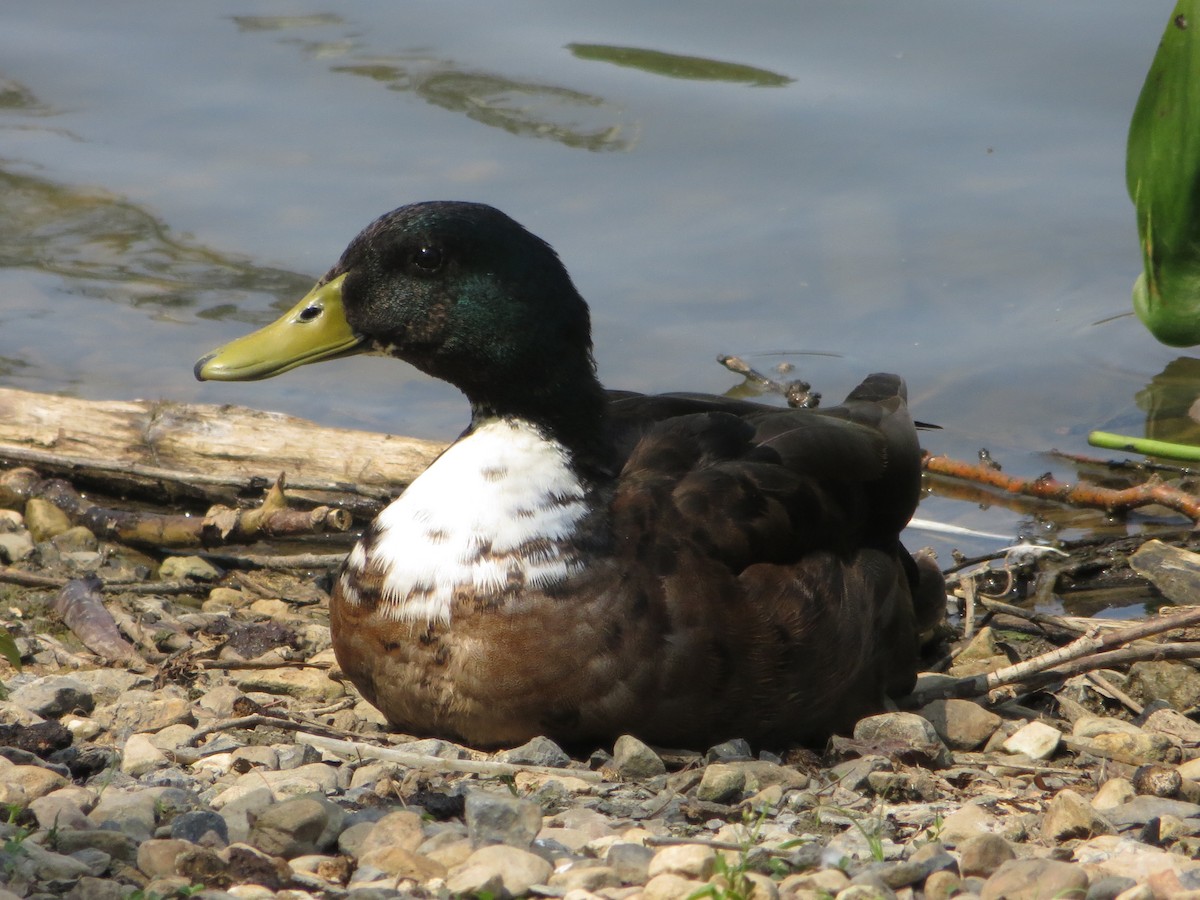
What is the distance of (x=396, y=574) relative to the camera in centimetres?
409

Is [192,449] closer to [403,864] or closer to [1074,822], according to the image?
[403,864]

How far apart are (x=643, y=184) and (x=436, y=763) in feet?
18.1

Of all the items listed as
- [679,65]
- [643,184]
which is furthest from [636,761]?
[679,65]

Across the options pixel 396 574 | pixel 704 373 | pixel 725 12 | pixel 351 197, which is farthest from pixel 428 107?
pixel 396 574

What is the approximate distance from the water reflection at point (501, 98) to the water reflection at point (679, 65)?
4cm

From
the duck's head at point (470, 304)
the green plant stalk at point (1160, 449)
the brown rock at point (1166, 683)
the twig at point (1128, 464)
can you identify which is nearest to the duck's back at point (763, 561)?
the duck's head at point (470, 304)

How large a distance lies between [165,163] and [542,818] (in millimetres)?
6473

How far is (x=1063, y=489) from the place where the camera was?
6516 millimetres

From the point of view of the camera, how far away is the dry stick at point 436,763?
377 centimetres

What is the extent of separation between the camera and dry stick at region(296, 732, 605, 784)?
Answer: 3.77 m

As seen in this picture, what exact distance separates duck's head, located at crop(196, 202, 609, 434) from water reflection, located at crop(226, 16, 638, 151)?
496cm

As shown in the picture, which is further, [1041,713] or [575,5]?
[575,5]

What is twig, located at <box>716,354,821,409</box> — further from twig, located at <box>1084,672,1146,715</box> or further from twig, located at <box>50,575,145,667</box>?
twig, located at <box>50,575,145,667</box>

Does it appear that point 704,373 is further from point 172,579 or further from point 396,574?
point 396,574
